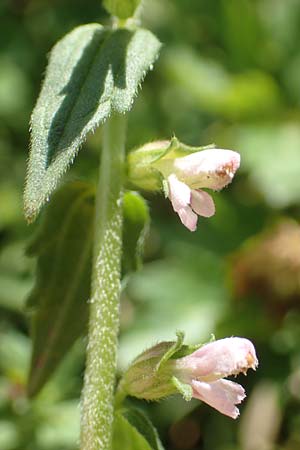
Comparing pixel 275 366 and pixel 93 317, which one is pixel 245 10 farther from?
pixel 93 317

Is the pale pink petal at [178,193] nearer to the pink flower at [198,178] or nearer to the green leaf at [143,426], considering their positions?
the pink flower at [198,178]

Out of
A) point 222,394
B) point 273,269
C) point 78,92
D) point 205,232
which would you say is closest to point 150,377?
point 222,394

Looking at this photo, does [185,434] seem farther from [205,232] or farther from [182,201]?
[182,201]

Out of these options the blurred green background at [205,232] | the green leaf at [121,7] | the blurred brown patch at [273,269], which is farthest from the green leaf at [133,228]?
the blurred brown patch at [273,269]

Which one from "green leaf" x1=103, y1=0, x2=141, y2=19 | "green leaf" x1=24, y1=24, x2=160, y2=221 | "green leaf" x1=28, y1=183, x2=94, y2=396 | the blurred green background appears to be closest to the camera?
"green leaf" x1=24, y1=24, x2=160, y2=221

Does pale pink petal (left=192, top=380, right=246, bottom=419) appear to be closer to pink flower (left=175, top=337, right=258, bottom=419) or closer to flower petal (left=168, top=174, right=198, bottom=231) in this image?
pink flower (left=175, top=337, right=258, bottom=419)

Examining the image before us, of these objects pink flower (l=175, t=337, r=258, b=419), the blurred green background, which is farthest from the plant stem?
the blurred green background
